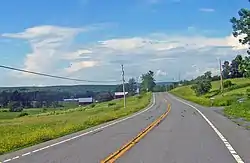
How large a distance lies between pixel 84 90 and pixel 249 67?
92217mm

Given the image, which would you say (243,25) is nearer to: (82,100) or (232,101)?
(232,101)

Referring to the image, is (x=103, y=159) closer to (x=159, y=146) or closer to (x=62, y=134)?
(x=159, y=146)

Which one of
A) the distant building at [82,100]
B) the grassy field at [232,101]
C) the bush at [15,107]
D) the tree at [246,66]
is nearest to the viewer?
the grassy field at [232,101]

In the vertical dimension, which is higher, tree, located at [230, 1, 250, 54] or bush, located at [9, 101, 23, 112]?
tree, located at [230, 1, 250, 54]

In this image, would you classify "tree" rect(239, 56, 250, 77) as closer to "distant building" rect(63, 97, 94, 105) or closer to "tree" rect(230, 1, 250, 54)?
"tree" rect(230, 1, 250, 54)

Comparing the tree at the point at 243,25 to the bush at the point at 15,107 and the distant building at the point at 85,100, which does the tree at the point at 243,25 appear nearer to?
the bush at the point at 15,107

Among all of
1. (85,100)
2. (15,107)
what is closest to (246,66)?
(15,107)

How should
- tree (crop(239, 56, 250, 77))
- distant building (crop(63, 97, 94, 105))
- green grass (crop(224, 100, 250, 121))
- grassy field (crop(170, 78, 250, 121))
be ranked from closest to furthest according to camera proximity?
green grass (crop(224, 100, 250, 121)), grassy field (crop(170, 78, 250, 121)), tree (crop(239, 56, 250, 77)), distant building (crop(63, 97, 94, 105))

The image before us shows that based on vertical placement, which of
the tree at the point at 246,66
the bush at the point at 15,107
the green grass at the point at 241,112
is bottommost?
the bush at the point at 15,107

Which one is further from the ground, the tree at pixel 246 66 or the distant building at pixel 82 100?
the tree at pixel 246 66

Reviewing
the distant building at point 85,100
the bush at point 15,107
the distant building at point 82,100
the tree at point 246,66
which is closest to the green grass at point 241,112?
the tree at point 246,66

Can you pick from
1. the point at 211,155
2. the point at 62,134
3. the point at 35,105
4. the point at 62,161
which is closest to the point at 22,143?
the point at 62,134

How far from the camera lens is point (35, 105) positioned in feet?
424

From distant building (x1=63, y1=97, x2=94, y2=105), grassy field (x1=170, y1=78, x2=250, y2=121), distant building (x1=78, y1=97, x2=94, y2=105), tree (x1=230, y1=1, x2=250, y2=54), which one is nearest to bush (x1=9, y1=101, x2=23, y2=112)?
distant building (x1=63, y1=97, x2=94, y2=105)
